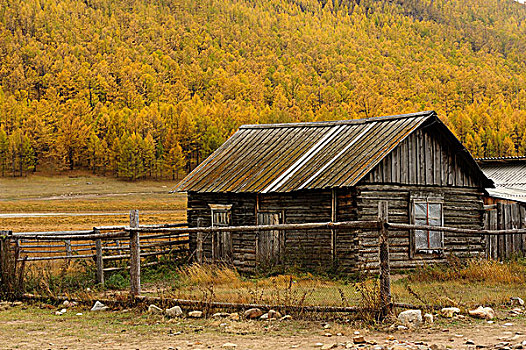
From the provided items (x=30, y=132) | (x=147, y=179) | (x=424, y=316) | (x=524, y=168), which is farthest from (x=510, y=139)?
(x=424, y=316)

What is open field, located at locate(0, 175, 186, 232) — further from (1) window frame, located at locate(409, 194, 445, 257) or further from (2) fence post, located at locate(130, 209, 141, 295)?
(2) fence post, located at locate(130, 209, 141, 295)

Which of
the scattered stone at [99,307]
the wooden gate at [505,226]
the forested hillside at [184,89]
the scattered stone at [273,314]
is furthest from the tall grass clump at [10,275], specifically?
the forested hillside at [184,89]

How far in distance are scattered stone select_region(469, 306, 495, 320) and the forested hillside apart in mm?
74049

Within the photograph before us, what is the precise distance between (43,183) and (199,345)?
237 ft

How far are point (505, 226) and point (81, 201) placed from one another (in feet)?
152

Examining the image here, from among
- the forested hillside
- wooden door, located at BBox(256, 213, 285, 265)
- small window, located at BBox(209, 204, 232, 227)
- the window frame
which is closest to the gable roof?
small window, located at BBox(209, 204, 232, 227)

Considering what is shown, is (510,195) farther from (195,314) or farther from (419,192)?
(195,314)

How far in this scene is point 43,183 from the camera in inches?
2982

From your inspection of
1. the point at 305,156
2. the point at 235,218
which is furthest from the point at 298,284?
the point at 305,156

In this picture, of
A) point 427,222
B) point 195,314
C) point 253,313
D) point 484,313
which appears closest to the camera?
point 484,313

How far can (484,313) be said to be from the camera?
9516mm

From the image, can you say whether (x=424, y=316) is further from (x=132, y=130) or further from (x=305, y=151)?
(x=132, y=130)

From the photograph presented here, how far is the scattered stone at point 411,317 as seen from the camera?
29.3ft

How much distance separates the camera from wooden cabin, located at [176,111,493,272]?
17938mm
